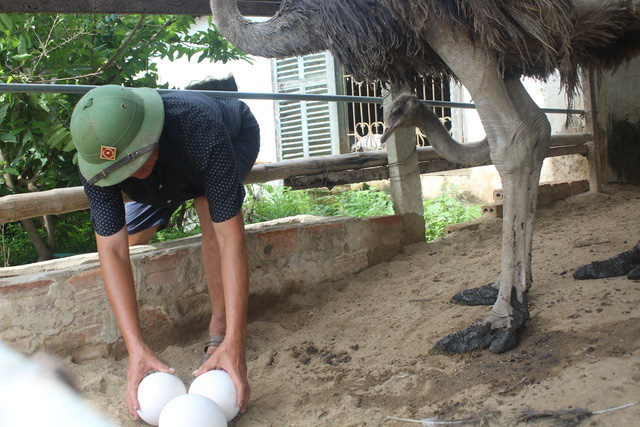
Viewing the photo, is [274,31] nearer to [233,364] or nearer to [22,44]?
[233,364]

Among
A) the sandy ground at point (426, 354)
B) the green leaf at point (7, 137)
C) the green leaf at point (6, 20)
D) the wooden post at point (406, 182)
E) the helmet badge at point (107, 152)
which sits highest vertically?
the green leaf at point (6, 20)

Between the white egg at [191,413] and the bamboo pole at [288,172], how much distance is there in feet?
4.89

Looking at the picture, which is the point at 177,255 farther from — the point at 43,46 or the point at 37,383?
the point at 43,46

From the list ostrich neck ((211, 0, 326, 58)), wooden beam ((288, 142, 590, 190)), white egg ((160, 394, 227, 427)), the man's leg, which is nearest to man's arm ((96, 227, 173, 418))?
white egg ((160, 394, 227, 427))

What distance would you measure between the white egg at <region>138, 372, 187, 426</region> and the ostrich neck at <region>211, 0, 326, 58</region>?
173 cm

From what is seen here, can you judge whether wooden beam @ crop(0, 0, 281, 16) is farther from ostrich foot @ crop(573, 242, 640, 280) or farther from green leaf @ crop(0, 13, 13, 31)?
ostrich foot @ crop(573, 242, 640, 280)

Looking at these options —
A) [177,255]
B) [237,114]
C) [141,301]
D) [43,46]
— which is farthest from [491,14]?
[43,46]

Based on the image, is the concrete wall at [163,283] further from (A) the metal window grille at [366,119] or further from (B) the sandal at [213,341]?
(A) the metal window grille at [366,119]

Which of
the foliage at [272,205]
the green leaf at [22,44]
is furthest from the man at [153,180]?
the foliage at [272,205]

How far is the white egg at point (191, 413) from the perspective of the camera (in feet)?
6.44

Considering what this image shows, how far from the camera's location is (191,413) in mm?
1974

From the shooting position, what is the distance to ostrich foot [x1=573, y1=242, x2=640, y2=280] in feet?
10.3

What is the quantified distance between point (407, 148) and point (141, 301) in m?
2.31

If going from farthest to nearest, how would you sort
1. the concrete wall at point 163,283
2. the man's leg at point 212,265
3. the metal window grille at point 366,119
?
the metal window grille at point 366,119 → the man's leg at point 212,265 → the concrete wall at point 163,283
